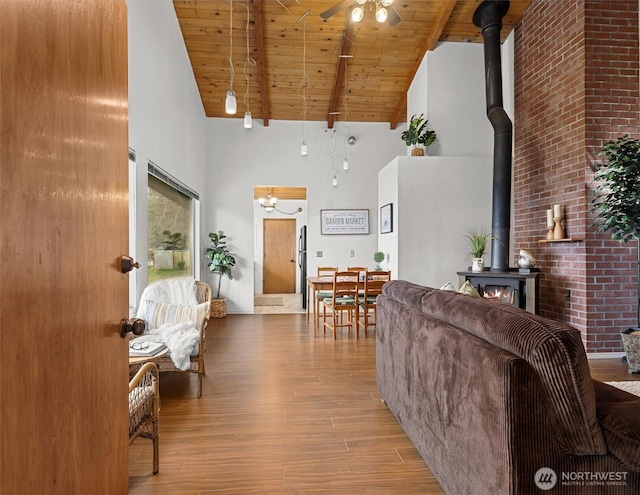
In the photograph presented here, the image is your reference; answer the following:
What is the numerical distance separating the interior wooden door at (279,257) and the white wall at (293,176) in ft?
10.4

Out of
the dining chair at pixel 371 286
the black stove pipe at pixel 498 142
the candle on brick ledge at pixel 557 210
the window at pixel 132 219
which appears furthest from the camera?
the dining chair at pixel 371 286

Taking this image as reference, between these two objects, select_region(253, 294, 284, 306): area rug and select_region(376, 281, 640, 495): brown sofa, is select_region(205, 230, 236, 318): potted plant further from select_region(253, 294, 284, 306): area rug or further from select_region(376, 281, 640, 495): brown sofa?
select_region(376, 281, 640, 495): brown sofa

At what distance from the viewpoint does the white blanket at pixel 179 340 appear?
2.83 metres

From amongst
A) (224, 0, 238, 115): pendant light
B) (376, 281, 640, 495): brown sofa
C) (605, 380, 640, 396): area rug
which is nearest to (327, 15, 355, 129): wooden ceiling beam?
(224, 0, 238, 115): pendant light

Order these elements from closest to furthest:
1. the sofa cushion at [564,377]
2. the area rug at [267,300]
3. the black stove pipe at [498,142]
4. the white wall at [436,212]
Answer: the sofa cushion at [564,377] → the black stove pipe at [498,142] → the white wall at [436,212] → the area rug at [267,300]

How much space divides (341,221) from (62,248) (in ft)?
20.2

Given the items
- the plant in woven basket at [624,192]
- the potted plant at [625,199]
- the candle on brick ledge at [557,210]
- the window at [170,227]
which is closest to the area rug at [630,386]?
the potted plant at [625,199]

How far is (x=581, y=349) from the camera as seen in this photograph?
3.92 ft

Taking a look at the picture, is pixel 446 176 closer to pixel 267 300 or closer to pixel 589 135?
pixel 589 135

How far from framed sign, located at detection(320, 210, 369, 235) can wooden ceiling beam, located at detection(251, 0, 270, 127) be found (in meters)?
1.97

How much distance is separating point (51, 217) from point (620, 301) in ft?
16.3

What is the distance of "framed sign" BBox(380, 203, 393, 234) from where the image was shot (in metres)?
5.52

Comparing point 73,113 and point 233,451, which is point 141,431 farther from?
point 73,113

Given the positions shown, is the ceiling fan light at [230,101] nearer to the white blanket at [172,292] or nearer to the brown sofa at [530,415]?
the white blanket at [172,292]
